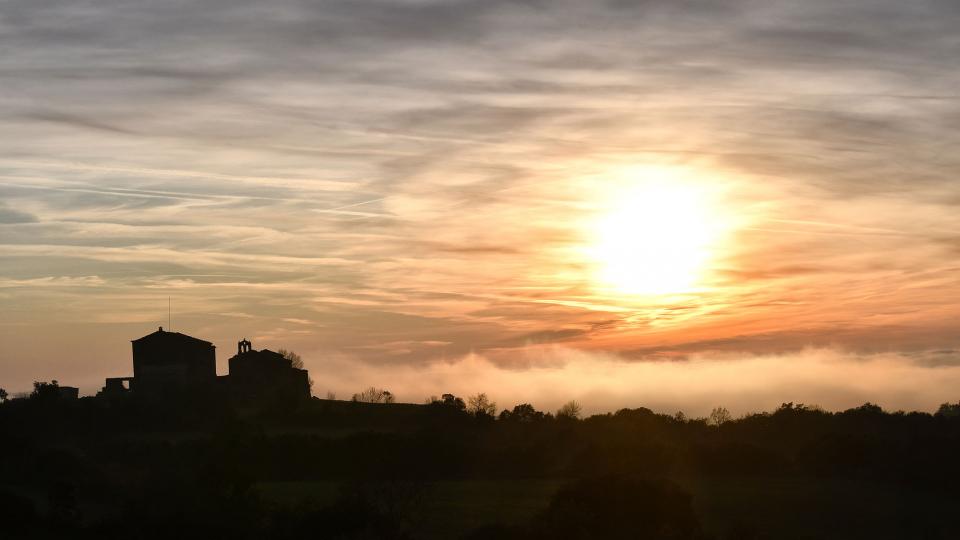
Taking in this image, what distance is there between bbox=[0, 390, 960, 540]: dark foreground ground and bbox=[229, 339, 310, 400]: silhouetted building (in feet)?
16.6

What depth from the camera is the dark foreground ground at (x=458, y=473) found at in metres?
59.1

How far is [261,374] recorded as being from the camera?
12612 cm

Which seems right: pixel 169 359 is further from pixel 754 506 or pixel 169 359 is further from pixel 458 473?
pixel 754 506

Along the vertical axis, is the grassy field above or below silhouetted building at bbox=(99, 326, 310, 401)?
below

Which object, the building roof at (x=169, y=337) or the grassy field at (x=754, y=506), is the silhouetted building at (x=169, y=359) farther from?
the grassy field at (x=754, y=506)

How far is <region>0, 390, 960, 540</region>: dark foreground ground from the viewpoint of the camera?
194 feet

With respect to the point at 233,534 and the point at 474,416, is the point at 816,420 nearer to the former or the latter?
the point at 474,416

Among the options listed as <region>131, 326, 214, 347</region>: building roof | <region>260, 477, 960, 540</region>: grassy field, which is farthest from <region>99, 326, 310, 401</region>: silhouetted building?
<region>260, 477, 960, 540</region>: grassy field

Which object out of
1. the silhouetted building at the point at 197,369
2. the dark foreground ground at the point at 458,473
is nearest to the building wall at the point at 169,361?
the silhouetted building at the point at 197,369

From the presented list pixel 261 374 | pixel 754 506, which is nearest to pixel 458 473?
pixel 754 506

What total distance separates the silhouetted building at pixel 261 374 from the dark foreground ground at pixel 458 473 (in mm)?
5072

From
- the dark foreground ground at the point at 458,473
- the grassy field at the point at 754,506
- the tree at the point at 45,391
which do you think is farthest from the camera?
the tree at the point at 45,391

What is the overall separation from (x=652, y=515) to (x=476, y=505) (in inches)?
501

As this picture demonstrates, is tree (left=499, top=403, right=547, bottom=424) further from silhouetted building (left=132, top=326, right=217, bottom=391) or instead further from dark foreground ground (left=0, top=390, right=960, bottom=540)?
silhouetted building (left=132, top=326, right=217, bottom=391)
